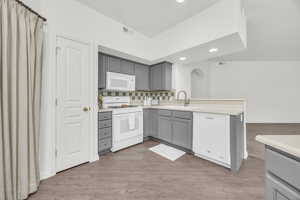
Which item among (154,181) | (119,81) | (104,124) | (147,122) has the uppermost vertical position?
(119,81)

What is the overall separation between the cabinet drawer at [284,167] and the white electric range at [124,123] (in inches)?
91.2

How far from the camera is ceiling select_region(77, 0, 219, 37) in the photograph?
206 cm

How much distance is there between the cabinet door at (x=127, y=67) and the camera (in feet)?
9.98

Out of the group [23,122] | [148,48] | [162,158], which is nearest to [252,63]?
[148,48]

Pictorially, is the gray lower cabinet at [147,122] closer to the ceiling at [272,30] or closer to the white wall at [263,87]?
the ceiling at [272,30]

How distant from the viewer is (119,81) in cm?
290

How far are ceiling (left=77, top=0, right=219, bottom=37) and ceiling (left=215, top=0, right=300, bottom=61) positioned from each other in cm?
108

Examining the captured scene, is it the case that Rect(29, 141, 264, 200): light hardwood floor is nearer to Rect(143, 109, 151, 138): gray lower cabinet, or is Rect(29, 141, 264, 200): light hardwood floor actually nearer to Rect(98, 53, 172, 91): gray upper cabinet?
Rect(143, 109, 151, 138): gray lower cabinet

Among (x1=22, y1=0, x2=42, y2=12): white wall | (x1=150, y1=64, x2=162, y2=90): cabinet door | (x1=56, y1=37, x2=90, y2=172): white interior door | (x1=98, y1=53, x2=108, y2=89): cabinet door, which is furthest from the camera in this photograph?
(x1=150, y1=64, x2=162, y2=90): cabinet door

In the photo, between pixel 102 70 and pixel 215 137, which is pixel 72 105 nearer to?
pixel 102 70

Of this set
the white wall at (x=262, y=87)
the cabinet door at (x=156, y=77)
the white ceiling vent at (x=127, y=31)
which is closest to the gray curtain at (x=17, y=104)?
the white ceiling vent at (x=127, y=31)

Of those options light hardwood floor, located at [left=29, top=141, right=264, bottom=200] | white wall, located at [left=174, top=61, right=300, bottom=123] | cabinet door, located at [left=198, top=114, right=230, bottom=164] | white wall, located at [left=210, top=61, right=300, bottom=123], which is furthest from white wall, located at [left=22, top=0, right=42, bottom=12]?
white wall, located at [left=210, top=61, right=300, bottom=123]

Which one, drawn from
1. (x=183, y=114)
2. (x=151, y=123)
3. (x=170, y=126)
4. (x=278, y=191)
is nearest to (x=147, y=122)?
(x=151, y=123)

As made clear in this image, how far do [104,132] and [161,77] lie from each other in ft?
6.62
